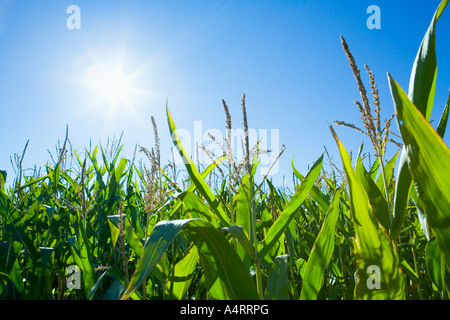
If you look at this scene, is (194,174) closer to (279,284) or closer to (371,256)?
(279,284)

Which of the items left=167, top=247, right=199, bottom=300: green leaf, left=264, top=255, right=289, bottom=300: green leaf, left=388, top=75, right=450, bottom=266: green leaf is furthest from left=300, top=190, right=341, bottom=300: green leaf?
left=167, top=247, right=199, bottom=300: green leaf

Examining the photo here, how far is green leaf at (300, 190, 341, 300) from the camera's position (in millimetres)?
829

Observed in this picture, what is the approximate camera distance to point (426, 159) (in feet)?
2.01

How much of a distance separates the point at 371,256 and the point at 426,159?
25 centimetres

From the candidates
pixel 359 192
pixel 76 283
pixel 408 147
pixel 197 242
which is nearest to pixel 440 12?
pixel 408 147

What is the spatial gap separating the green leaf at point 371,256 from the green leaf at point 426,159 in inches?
4.4

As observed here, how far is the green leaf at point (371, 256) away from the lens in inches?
26.9

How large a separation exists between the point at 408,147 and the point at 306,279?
0.45 m

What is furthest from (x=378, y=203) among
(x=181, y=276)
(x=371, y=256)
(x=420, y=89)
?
(x=181, y=276)

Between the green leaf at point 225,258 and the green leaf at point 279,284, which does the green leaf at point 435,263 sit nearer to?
the green leaf at point 279,284

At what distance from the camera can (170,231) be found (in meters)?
0.62

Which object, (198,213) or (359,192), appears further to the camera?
(198,213)
